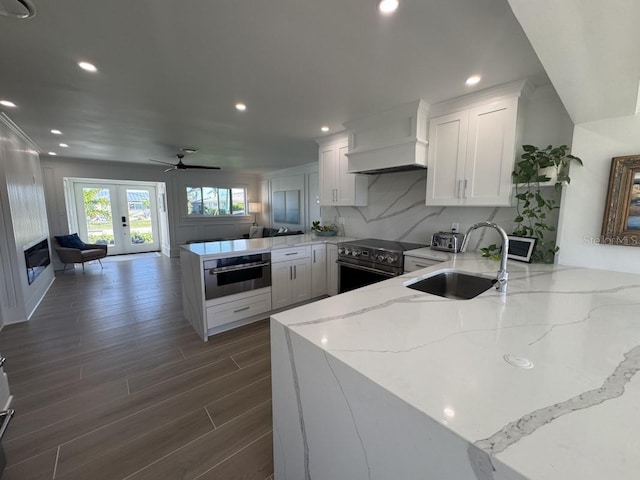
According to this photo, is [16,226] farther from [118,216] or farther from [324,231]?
[118,216]

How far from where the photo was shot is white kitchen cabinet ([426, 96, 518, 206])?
2268 mm

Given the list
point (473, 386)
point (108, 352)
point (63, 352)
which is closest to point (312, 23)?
point (473, 386)

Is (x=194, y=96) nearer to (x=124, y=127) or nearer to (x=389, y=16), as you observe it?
(x=124, y=127)

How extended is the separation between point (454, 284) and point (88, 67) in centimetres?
323

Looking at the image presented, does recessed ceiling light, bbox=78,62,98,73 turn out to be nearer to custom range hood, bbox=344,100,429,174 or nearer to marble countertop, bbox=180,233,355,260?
marble countertop, bbox=180,233,355,260

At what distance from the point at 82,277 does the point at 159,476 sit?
5406mm

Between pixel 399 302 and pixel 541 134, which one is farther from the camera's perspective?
pixel 541 134

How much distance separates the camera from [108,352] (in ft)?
8.23

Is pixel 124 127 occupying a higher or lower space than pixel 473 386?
higher

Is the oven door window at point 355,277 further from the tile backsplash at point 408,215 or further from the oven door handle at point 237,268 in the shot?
the oven door handle at point 237,268

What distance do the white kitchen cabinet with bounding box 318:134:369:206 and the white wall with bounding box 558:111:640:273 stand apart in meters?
2.18

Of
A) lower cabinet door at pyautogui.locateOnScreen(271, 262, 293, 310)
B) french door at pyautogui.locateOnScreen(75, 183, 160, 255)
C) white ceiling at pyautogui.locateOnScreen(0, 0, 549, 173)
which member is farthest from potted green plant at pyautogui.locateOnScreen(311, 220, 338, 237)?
french door at pyautogui.locateOnScreen(75, 183, 160, 255)

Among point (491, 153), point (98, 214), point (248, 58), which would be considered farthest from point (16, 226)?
point (491, 153)

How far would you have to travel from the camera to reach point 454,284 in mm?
1962
